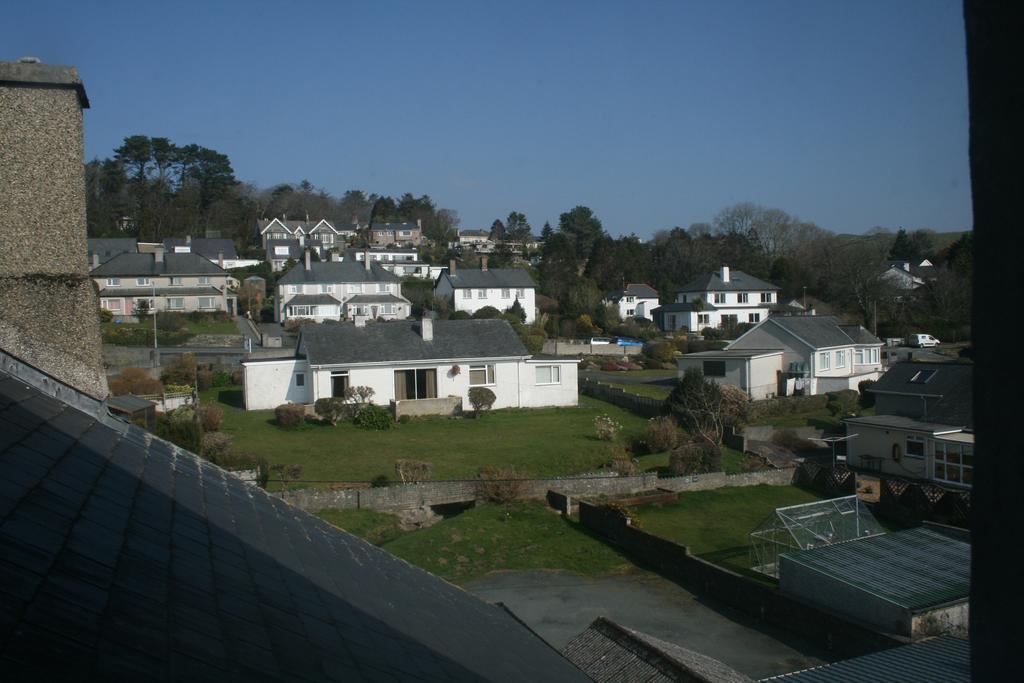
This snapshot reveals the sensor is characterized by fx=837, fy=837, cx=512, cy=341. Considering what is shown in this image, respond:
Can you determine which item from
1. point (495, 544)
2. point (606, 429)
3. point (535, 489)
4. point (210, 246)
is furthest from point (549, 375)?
point (210, 246)

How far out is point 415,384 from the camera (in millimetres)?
36250

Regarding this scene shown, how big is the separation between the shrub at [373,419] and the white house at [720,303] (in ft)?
130

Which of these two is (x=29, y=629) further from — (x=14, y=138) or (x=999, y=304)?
(x=14, y=138)

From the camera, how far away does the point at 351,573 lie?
→ 6.13m

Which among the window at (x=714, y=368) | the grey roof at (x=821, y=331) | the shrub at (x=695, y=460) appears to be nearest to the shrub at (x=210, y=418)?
the shrub at (x=695, y=460)

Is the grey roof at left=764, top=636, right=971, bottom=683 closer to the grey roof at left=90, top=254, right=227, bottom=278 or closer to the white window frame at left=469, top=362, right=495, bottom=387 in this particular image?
the white window frame at left=469, top=362, right=495, bottom=387

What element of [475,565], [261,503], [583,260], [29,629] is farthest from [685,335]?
[29,629]

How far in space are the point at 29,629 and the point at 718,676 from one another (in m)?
9.48

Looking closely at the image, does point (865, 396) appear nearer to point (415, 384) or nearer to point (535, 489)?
point (415, 384)

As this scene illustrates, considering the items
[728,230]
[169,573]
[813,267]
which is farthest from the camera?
[728,230]

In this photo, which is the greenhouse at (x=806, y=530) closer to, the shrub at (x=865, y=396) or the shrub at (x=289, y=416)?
the shrub at (x=289, y=416)

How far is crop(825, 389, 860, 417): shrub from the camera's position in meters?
38.0

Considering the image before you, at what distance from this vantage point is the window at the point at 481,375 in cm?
3712

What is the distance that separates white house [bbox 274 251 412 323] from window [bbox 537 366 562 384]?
26.6 meters
